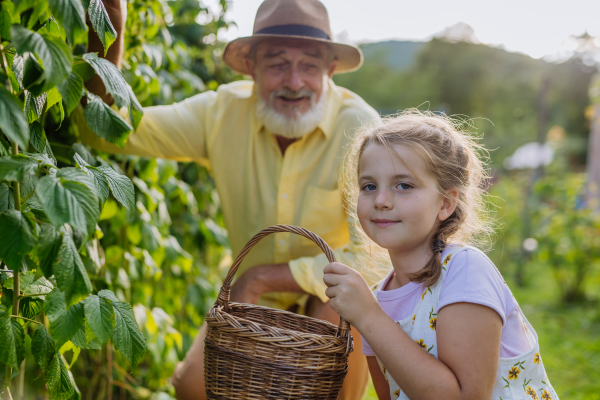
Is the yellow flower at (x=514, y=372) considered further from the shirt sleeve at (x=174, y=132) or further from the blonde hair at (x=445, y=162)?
the shirt sleeve at (x=174, y=132)

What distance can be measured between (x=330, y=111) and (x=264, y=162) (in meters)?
0.38

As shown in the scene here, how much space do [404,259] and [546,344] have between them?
329cm

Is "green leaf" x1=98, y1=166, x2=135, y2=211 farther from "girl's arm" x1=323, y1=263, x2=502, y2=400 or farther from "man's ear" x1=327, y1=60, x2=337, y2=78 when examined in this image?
"man's ear" x1=327, y1=60, x2=337, y2=78

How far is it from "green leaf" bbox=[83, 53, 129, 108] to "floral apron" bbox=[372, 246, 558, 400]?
3.08 ft

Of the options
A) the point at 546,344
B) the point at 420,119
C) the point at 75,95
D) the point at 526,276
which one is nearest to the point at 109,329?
the point at 75,95

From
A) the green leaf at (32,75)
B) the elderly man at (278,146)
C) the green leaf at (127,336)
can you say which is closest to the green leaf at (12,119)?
the green leaf at (32,75)

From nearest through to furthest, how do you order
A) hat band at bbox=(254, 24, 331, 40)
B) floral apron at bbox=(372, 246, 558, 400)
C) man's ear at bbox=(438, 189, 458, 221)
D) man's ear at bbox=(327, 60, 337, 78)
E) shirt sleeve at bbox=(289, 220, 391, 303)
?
floral apron at bbox=(372, 246, 558, 400) → man's ear at bbox=(438, 189, 458, 221) → shirt sleeve at bbox=(289, 220, 391, 303) → hat band at bbox=(254, 24, 331, 40) → man's ear at bbox=(327, 60, 337, 78)

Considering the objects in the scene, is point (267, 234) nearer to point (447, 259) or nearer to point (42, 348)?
point (447, 259)

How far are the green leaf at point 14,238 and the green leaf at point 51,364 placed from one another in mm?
244

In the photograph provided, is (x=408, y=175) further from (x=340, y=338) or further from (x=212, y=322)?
(x=212, y=322)

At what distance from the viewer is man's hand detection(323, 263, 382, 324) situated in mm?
1283

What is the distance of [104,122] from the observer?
1.23 metres

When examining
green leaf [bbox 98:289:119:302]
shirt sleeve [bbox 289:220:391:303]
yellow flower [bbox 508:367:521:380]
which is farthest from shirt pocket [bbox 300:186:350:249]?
green leaf [bbox 98:289:119:302]

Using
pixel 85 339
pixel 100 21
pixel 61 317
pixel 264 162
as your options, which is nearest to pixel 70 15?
pixel 100 21
